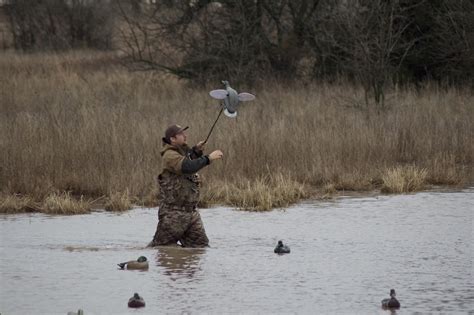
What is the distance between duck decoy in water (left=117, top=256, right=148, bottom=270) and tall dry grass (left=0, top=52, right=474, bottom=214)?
3737 millimetres

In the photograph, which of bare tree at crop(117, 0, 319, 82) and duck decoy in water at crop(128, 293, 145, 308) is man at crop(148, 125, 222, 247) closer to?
duck decoy in water at crop(128, 293, 145, 308)

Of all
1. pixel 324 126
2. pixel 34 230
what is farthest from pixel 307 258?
pixel 324 126

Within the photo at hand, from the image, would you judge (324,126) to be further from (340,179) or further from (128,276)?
(128,276)

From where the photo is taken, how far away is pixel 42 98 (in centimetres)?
2242

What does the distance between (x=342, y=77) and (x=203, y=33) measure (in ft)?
13.3

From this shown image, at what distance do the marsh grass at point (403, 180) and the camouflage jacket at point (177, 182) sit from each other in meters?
4.63

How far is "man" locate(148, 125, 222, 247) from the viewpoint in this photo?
10.2 meters

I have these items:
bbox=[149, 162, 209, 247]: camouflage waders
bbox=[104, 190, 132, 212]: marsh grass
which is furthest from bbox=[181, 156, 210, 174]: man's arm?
bbox=[104, 190, 132, 212]: marsh grass

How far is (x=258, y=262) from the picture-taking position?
10.0 meters

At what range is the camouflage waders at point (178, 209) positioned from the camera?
1036cm

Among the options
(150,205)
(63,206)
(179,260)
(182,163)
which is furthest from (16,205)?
(182,163)

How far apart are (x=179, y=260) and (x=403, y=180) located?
5.22 m

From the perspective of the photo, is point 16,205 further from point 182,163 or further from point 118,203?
point 182,163

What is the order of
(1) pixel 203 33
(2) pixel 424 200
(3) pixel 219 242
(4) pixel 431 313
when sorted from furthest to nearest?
(1) pixel 203 33, (2) pixel 424 200, (3) pixel 219 242, (4) pixel 431 313
